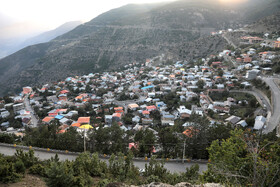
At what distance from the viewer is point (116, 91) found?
2745 cm

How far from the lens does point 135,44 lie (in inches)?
2090

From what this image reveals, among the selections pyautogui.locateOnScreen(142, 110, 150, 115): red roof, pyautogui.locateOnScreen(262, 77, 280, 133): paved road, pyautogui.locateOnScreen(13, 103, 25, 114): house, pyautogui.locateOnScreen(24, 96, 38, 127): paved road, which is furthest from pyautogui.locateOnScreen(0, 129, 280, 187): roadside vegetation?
pyautogui.locateOnScreen(13, 103, 25, 114): house

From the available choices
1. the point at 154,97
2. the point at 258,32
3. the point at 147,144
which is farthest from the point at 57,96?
the point at 258,32

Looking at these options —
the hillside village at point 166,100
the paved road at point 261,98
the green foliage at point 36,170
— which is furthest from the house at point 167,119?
the green foliage at point 36,170

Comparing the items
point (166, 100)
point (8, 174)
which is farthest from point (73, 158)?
point (166, 100)

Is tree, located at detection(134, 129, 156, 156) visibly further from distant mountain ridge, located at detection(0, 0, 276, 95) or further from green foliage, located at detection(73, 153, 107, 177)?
distant mountain ridge, located at detection(0, 0, 276, 95)

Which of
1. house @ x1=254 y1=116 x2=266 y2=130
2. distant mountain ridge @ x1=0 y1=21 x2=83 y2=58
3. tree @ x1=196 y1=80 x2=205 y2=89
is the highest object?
distant mountain ridge @ x1=0 y1=21 x2=83 y2=58

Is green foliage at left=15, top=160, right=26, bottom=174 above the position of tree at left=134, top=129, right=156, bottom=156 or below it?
above

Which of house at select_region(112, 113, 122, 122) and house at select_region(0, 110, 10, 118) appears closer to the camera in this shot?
house at select_region(112, 113, 122, 122)

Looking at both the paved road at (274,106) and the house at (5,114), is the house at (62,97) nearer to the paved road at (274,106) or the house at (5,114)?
the house at (5,114)

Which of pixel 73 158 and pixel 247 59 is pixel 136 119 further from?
pixel 247 59

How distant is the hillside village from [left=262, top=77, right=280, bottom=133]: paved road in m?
0.43

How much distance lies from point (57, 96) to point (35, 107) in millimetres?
4004

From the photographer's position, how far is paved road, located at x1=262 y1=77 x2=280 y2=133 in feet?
40.5
